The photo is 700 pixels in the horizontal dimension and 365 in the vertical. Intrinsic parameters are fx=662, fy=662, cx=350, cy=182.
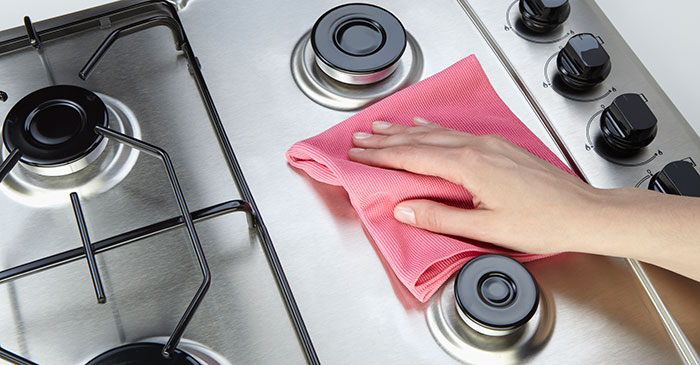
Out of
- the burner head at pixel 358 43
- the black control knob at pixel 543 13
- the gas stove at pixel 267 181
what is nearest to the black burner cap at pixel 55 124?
the gas stove at pixel 267 181

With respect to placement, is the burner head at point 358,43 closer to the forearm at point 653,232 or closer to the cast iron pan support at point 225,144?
the cast iron pan support at point 225,144

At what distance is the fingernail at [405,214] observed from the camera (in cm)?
67

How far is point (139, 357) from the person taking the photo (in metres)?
0.61

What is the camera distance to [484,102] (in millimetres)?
777

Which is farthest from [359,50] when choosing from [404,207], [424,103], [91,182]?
[91,182]

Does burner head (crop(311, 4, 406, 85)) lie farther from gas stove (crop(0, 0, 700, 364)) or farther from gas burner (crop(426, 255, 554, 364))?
gas burner (crop(426, 255, 554, 364))

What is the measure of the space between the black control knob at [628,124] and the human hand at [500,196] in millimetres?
79

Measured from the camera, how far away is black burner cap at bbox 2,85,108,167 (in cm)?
70

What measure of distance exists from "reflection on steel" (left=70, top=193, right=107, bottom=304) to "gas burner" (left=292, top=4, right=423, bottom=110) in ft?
0.94

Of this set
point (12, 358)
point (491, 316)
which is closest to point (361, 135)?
point (491, 316)

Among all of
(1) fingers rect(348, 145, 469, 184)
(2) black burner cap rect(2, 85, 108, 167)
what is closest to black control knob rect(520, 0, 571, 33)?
(1) fingers rect(348, 145, 469, 184)

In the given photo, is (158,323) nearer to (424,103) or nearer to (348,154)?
(348,154)

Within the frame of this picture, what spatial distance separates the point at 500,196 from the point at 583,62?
0.20 meters

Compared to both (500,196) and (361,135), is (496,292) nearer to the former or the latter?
(500,196)
